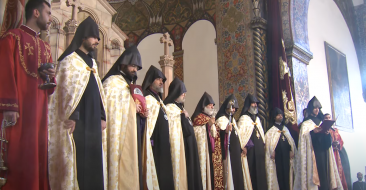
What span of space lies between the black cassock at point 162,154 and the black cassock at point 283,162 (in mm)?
3345

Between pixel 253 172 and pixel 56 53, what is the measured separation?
165 inches

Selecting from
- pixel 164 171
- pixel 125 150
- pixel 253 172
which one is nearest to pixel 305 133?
pixel 253 172

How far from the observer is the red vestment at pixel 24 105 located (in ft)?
9.21

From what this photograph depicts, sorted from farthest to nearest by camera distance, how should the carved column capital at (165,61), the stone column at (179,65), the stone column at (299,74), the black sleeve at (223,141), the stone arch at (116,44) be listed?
the stone column at (179,65)
the stone column at (299,74)
the stone arch at (116,44)
the carved column capital at (165,61)
the black sleeve at (223,141)

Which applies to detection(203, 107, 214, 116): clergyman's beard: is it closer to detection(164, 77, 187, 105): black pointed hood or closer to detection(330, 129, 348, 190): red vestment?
detection(164, 77, 187, 105): black pointed hood

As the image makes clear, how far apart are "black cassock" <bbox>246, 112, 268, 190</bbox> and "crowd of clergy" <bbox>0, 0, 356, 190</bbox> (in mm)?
18

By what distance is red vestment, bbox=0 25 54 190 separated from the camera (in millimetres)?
2807

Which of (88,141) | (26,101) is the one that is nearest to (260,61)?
(88,141)

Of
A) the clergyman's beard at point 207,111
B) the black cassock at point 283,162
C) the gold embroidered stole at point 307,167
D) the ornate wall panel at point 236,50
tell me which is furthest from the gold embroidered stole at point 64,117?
the ornate wall panel at point 236,50

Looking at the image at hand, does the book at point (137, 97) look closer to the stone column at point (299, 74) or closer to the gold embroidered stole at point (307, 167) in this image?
the gold embroidered stole at point (307, 167)

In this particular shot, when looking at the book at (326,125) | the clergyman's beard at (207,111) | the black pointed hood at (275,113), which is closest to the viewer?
the clergyman's beard at (207,111)

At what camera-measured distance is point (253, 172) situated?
6891 millimetres

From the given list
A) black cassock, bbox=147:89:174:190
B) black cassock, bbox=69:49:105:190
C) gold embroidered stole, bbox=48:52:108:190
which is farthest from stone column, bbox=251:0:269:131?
black cassock, bbox=69:49:105:190

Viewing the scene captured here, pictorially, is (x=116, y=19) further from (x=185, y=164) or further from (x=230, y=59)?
(x=185, y=164)
